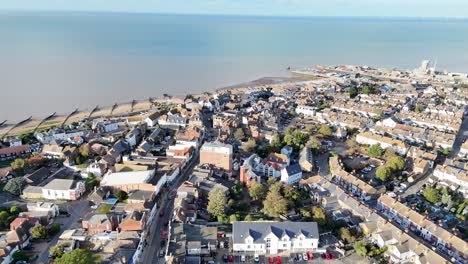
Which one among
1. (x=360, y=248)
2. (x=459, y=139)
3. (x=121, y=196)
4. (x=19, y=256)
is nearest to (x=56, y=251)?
(x=19, y=256)

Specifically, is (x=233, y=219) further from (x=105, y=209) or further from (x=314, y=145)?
(x=314, y=145)

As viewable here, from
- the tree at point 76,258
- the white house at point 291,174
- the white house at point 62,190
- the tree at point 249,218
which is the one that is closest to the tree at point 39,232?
the tree at point 76,258

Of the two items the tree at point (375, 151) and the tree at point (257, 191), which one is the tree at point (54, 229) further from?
the tree at point (375, 151)

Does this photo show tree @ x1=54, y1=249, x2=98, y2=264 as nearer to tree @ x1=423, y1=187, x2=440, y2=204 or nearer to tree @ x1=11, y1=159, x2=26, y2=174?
tree @ x1=11, y1=159, x2=26, y2=174

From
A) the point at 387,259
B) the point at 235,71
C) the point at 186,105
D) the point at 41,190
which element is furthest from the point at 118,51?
the point at 387,259

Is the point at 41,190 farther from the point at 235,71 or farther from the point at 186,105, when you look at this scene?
the point at 235,71

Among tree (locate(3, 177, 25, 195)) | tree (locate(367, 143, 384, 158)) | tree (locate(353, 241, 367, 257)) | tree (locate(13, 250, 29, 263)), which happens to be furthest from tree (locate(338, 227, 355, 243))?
tree (locate(3, 177, 25, 195))
